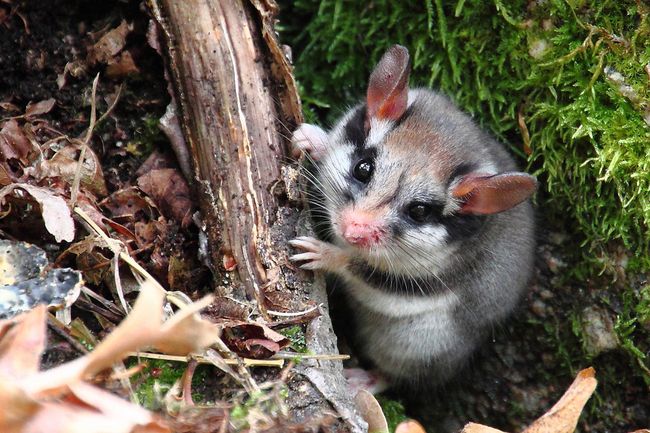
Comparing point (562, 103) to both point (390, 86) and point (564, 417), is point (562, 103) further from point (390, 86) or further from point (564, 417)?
point (564, 417)

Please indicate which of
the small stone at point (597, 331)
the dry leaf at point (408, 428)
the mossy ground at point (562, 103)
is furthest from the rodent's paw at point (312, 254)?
the small stone at point (597, 331)

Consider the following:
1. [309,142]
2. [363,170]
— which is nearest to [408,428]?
[363,170]

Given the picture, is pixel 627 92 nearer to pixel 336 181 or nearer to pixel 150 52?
pixel 336 181

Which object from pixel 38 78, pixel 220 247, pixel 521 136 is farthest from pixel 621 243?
pixel 38 78

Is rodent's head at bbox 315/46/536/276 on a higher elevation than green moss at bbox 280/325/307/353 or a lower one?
higher

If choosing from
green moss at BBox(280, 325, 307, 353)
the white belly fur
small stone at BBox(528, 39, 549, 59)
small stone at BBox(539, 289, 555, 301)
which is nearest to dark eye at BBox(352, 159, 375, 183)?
the white belly fur

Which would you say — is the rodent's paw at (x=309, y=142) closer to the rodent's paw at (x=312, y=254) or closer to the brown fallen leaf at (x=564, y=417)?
the rodent's paw at (x=312, y=254)

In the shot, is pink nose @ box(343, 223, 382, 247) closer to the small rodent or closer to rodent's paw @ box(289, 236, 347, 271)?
the small rodent

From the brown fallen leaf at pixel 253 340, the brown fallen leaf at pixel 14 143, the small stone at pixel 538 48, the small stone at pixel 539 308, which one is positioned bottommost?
the small stone at pixel 539 308
